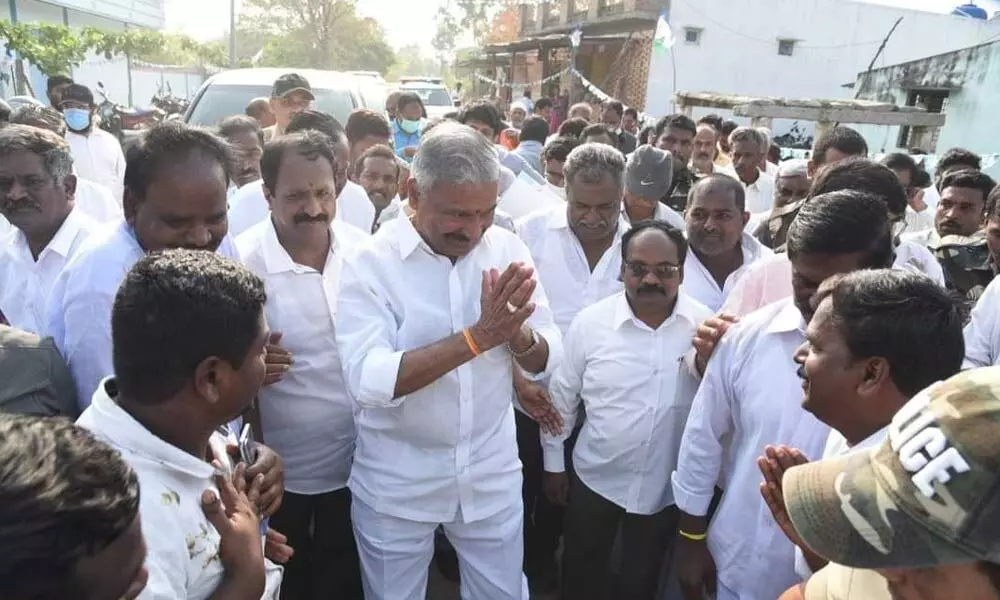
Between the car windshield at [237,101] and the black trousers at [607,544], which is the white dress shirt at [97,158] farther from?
the black trousers at [607,544]

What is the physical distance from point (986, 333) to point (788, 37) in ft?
64.5

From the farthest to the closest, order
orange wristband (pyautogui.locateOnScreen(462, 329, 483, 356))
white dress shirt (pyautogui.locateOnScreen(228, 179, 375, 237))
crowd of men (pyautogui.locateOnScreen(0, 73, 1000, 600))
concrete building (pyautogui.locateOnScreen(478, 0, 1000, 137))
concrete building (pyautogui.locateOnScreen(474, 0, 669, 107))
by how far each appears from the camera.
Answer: concrete building (pyautogui.locateOnScreen(474, 0, 669, 107))
concrete building (pyautogui.locateOnScreen(478, 0, 1000, 137))
white dress shirt (pyautogui.locateOnScreen(228, 179, 375, 237))
orange wristband (pyautogui.locateOnScreen(462, 329, 483, 356))
crowd of men (pyautogui.locateOnScreen(0, 73, 1000, 600))

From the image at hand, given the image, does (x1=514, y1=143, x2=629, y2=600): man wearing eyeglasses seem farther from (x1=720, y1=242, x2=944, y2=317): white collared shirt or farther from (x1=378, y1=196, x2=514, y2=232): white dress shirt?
(x1=720, y1=242, x2=944, y2=317): white collared shirt

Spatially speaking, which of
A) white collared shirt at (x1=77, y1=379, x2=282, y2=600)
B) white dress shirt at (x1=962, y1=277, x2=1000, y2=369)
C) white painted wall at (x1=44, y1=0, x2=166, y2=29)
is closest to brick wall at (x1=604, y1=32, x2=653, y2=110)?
white dress shirt at (x1=962, y1=277, x2=1000, y2=369)

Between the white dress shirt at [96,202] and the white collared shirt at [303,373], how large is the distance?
1.77 m

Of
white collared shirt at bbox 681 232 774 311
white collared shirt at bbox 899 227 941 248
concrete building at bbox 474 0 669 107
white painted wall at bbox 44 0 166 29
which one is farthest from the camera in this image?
white painted wall at bbox 44 0 166 29

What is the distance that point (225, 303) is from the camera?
4.50 ft

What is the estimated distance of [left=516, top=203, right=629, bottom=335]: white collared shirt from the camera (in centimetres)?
327

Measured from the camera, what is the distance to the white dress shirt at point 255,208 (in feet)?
11.5

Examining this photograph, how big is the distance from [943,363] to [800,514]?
2.16 ft

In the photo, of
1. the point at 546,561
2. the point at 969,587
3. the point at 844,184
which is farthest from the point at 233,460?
the point at 844,184

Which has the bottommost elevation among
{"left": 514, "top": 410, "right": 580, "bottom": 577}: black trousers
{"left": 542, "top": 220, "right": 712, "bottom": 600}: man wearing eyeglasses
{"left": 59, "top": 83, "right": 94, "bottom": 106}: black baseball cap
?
{"left": 514, "top": 410, "right": 580, "bottom": 577}: black trousers

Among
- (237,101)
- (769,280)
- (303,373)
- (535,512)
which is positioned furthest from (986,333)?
(237,101)

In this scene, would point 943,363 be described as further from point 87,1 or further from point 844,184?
point 87,1
